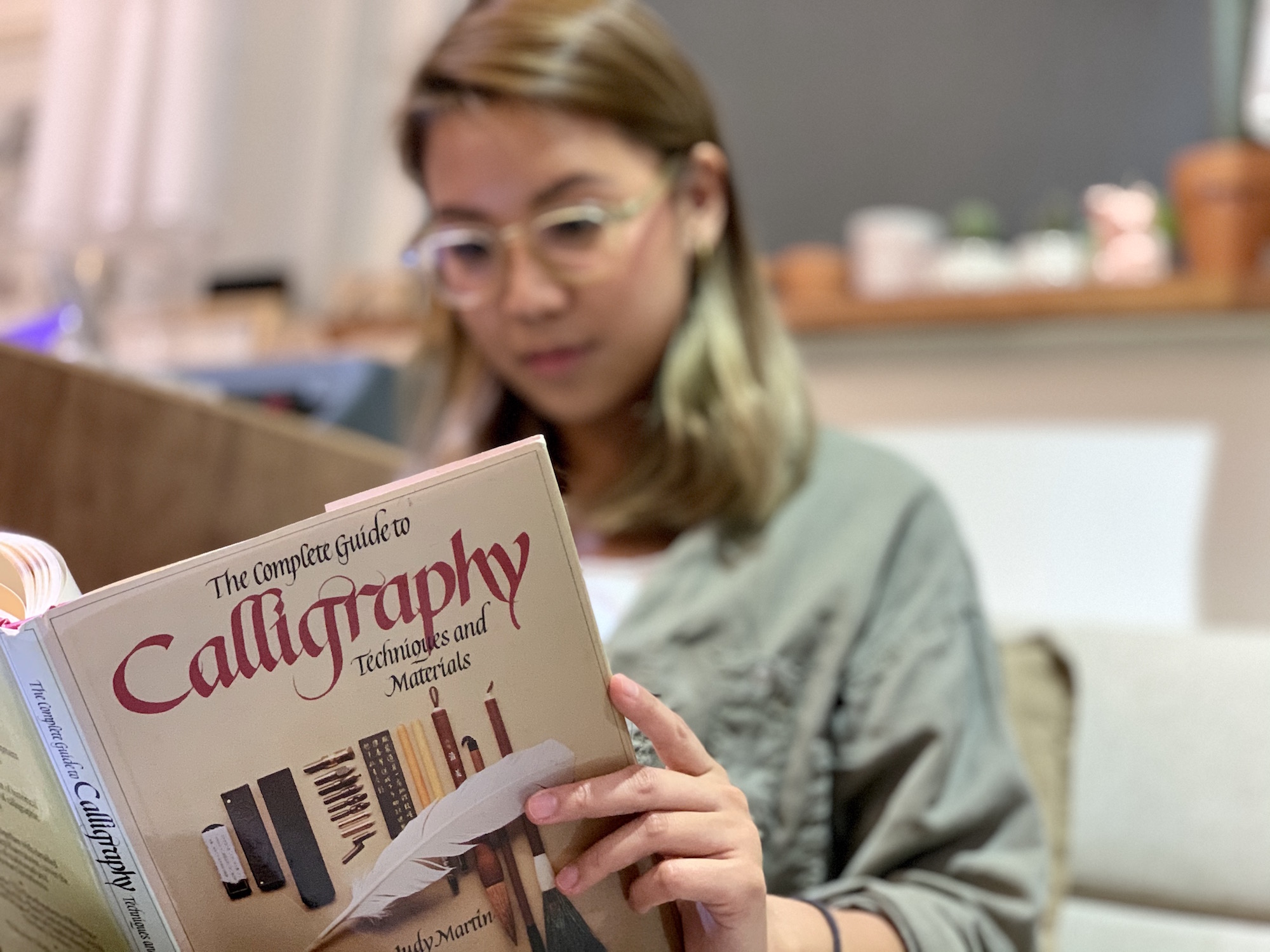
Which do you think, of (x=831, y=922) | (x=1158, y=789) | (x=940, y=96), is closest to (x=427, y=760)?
(x=831, y=922)

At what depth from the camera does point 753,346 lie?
856 millimetres

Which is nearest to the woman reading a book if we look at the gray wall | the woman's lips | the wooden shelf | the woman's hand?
the woman's lips

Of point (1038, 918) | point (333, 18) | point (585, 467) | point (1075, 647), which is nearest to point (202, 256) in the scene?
point (333, 18)

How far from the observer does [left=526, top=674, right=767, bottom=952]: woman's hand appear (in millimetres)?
356

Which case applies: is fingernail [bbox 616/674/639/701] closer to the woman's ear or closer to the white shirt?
the white shirt

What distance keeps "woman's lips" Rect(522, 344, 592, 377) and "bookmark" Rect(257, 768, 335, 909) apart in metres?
0.46

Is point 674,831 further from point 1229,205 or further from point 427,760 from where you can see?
point 1229,205

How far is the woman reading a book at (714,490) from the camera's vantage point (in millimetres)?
632

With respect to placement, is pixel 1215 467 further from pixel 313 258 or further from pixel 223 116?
pixel 313 258

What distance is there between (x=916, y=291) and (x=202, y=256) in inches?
38.5

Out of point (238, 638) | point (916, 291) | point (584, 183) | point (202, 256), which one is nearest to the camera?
point (238, 638)

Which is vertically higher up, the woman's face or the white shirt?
the woman's face

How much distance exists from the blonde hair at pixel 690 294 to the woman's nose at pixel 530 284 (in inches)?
4.1

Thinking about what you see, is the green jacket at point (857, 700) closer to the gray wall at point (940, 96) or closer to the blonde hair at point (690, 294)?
the blonde hair at point (690, 294)
